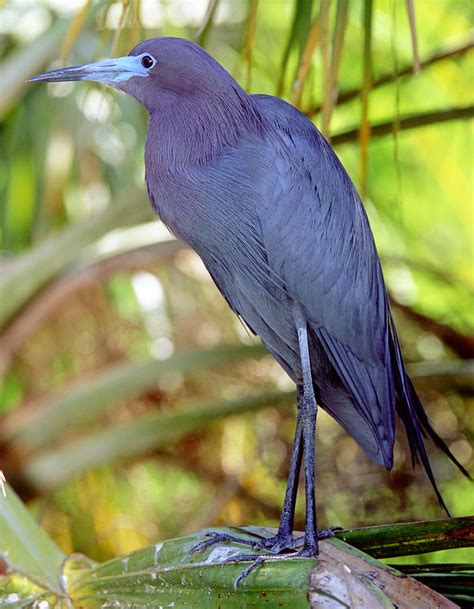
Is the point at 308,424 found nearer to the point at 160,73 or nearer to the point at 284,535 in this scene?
the point at 284,535

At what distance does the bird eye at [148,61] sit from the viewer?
1612 mm

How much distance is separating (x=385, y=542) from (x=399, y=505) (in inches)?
77.7

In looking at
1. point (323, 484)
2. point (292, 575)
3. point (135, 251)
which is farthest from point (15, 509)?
point (323, 484)

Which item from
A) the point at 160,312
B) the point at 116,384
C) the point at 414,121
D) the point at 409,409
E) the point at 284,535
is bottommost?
the point at 284,535

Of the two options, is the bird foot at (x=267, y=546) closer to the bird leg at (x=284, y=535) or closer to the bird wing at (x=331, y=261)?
the bird leg at (x=284, y=535)

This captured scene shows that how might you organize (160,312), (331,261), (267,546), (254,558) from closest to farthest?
(254,558) → (267,546) → (331,261) → (160,312)

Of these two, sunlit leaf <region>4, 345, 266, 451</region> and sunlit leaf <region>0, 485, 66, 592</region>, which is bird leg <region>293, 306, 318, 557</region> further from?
sunlit leaf <region>4, 345, 266, 451</region>

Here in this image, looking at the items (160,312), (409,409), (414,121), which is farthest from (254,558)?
(160,312)

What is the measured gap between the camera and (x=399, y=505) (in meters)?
3.19

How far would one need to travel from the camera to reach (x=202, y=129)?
158 cm

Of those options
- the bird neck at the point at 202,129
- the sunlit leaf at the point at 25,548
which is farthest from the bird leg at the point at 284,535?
the bird neck at the point at 202,129

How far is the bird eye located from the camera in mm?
1612

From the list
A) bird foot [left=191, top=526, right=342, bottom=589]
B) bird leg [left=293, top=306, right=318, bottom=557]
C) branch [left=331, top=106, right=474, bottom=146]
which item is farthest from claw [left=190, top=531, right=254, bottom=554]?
branch [left=331, top=106, right=474, bottom=146]

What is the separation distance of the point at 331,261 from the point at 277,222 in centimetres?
14
